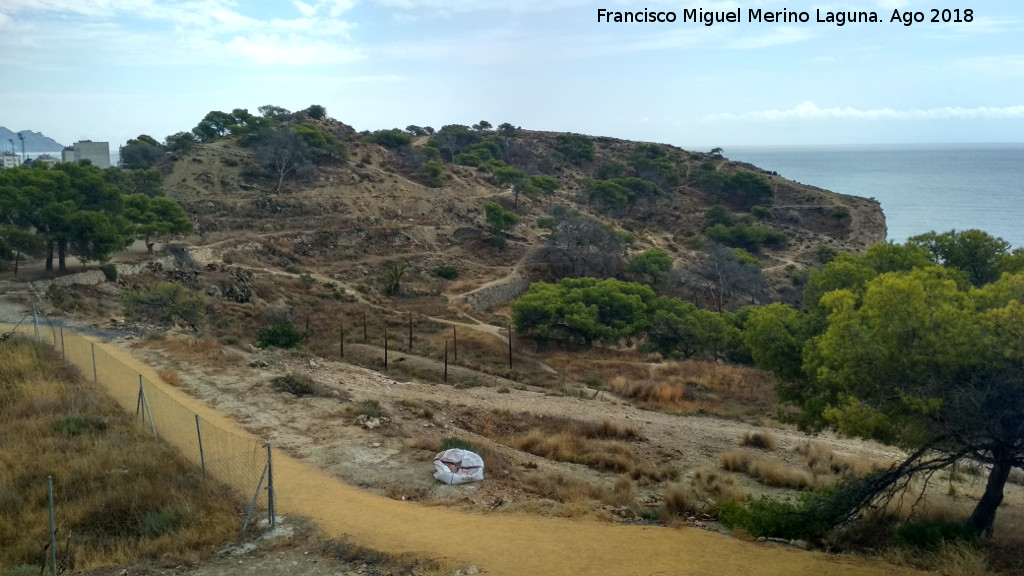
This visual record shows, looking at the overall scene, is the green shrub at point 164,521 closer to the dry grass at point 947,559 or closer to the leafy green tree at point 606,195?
the dry grass at point 947,559

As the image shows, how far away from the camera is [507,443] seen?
53.3ft

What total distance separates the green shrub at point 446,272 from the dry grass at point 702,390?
2287 centimetres

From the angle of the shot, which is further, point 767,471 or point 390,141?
point 390,141

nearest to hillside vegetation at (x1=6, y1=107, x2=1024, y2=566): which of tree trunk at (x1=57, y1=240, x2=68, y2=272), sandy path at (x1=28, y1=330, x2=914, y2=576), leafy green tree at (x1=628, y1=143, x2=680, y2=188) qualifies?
leafy green tree at (x1=628, y1=143, x2=680, y2=188)

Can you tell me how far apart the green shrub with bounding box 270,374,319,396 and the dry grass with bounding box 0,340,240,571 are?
4464 millimetres

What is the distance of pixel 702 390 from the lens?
25531 millimetres

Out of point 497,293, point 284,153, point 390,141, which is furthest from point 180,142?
point 497,293

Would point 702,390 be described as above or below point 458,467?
→ below

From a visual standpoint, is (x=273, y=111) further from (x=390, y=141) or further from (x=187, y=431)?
(x=187, y=431)

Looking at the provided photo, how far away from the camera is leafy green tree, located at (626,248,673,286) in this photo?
50.6 metres

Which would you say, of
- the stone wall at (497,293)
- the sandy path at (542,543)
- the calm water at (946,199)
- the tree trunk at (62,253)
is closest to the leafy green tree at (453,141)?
the stone wall at (497,293)

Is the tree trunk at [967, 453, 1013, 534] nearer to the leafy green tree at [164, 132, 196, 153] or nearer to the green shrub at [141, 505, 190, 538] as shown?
the green shrub at [141, 505, 190, 538]

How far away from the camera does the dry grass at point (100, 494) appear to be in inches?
354

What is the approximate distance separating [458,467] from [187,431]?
5170 mm
